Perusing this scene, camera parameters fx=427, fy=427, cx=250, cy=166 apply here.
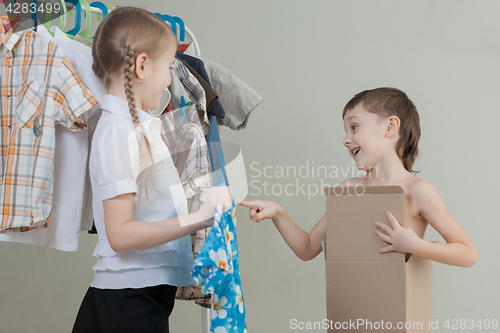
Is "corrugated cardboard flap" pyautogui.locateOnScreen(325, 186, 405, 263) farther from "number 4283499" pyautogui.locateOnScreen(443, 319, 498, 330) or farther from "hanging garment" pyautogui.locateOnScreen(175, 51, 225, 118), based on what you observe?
"number 4283499" pyautogui.locateOnScreen(443, 319, 498, 330)

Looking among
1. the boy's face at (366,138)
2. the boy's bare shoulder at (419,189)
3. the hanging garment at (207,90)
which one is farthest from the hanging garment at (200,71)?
the boy's bare shoulder at (419,189)

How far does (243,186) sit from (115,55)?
426 mm

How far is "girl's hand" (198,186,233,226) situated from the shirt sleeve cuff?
0.14 metres

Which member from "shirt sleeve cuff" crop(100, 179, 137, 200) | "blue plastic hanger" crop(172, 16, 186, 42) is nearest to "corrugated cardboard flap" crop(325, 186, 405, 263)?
"shirt sleeve cuff" crop(100, 179, 137, 200)

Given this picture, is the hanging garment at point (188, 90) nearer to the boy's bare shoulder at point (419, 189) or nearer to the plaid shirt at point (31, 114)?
the plaid shirt at point (31, 114)

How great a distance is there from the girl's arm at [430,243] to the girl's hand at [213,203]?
309mm

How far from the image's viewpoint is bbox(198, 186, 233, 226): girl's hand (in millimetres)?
815

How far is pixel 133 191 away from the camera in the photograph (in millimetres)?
792

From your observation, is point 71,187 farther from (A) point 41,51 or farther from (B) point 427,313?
(B) point 427,313

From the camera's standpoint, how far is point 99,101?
3.06 ft

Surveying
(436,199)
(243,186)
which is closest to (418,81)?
(436,199)

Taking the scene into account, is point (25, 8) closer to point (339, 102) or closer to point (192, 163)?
point (192, 163)

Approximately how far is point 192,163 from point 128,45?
0.99 ft

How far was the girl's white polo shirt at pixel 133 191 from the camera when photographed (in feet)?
2.63
